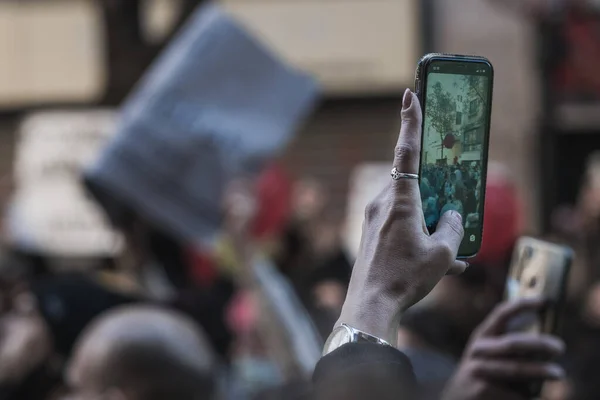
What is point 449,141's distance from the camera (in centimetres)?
142

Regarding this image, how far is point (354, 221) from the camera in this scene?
283 inches

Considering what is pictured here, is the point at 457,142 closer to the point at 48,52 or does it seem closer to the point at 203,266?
the point at 203,266

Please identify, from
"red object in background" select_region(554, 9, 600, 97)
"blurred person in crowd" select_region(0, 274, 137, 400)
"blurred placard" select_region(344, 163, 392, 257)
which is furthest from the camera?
"red object in background" select_region(554, 9, 600, 97)

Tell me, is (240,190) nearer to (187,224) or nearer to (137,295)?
(187,224)

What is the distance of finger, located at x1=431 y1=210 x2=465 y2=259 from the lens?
137cm

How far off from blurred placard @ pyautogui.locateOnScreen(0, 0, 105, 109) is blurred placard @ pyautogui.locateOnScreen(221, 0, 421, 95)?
1.59 meters

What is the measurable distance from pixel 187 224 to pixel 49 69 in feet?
28.8

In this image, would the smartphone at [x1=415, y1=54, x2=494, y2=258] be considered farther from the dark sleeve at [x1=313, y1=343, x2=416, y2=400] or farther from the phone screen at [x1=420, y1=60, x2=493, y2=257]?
the dark sleeve at [x1=313, y1=343, x2=416, y2=400]

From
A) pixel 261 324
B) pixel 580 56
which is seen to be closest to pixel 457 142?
pixel 261 324

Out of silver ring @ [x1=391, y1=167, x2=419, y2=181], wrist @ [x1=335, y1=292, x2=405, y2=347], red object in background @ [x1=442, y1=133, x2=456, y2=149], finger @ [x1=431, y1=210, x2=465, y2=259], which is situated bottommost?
wrist @ [x1=335, y1=292, x2=405, y2=347]

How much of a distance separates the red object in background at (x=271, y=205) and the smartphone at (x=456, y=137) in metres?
5.23

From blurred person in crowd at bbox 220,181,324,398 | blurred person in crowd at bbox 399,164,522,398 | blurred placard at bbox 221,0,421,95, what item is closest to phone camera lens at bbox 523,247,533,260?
blurred person in crowd at bbox 399,164,522,398

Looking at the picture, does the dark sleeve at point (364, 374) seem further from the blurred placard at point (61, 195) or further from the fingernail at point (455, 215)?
the blurred placard at point (61, 195)

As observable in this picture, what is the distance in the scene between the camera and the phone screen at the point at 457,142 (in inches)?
55.2
